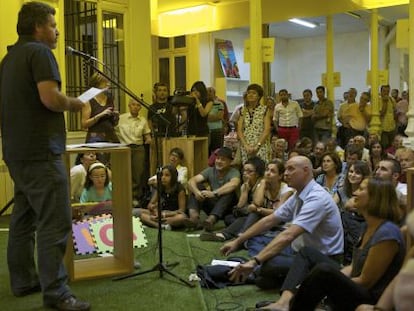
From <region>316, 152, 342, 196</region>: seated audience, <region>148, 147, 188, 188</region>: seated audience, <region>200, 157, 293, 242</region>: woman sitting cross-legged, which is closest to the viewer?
<region>200, 157, 293, 242</region>: woman sitting cross-legged

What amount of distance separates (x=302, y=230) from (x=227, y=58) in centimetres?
1114

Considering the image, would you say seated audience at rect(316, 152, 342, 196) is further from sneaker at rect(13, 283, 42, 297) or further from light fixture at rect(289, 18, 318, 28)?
light fixture at rect(289, 18, 318, 28)

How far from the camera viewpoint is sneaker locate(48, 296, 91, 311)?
2.92 metres

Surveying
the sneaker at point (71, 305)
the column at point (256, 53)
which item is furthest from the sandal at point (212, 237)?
the column at point (256, 53)

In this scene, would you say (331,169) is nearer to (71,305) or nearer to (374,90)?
(71,305)

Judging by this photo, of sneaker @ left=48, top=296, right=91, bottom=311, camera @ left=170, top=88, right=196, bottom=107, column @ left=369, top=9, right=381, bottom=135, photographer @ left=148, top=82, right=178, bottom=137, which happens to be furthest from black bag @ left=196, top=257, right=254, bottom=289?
column @ left=369, top=9, right=381, bottom=135

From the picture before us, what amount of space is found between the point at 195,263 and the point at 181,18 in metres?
8.07

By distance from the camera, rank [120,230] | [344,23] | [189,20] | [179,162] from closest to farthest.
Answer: [120,230]
[179,162]
[189,20]
[344,23]

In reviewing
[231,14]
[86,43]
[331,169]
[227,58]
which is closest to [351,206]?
[331,169]

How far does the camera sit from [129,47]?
7602 millimetres

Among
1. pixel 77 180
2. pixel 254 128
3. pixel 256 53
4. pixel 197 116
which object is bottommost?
pixel 77 180

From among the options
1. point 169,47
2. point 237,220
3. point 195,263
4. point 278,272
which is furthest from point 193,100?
point 169,47

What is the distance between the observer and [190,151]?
659 centimetres

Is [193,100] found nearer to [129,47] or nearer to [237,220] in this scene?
[129,47]
